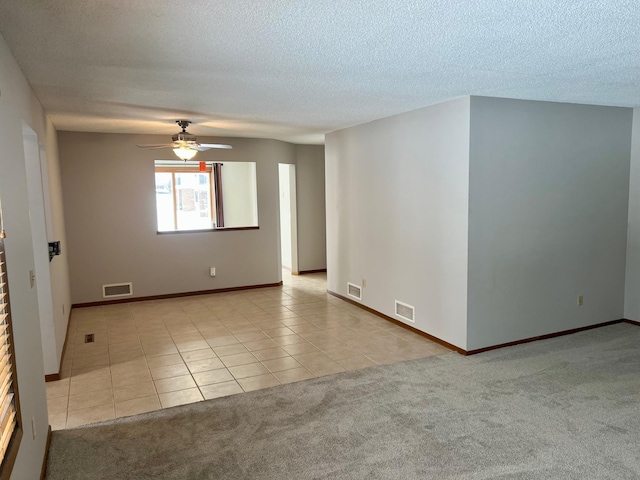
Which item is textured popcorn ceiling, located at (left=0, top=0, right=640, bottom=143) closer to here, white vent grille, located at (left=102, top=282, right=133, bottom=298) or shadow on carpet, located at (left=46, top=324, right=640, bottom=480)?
shadow on carpet, located at (left=46, top=324, right=640, bottom=480)

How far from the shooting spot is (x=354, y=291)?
6426 millimetres

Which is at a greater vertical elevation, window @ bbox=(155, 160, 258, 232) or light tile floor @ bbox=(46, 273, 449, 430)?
window @ bbox=(155, 160, 258, 232)

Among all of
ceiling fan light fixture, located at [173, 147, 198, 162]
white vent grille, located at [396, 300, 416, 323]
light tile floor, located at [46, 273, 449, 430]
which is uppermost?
ceiling fan light fixture, located at [173, 147, 198, 162]

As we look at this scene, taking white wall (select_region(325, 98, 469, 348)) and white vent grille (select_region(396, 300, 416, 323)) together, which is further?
white vent grille (select_region(396, 300, 416, 323))

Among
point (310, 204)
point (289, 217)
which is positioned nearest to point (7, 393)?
point (310, 204)

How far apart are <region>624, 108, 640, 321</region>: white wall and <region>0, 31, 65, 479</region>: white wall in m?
5.81

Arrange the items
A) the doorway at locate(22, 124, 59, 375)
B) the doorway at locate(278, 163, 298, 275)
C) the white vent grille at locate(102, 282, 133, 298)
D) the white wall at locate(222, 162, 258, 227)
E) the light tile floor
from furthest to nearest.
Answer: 1. the white wall at locate(222, 162, 258, 227)
2. the doorway at locate(278, 163, 298, 275)
3. the white vent grille at locate(102, 282, 133, 298)
4. the doorway at locate(22, 124, 59, 375)
5. the light tile floor

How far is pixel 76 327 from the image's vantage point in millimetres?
5586

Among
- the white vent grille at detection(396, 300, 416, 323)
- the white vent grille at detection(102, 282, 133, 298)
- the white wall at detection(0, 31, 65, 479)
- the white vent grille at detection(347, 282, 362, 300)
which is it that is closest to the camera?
the white wall at detection(0, 31, 65, 479)

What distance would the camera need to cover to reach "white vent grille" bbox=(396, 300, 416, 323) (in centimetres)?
511

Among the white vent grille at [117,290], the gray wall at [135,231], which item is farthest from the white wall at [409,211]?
the white vent grille at [117,290]

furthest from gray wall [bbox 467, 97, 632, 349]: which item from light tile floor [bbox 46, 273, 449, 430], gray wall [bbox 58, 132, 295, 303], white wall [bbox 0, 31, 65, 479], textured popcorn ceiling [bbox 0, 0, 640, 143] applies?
gray wall [bbox 58, 132, 295, 303]

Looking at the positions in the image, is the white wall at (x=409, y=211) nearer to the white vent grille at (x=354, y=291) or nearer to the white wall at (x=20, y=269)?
the white vent grille at (x=354, y=291)

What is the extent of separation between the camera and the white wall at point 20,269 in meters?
2.23
